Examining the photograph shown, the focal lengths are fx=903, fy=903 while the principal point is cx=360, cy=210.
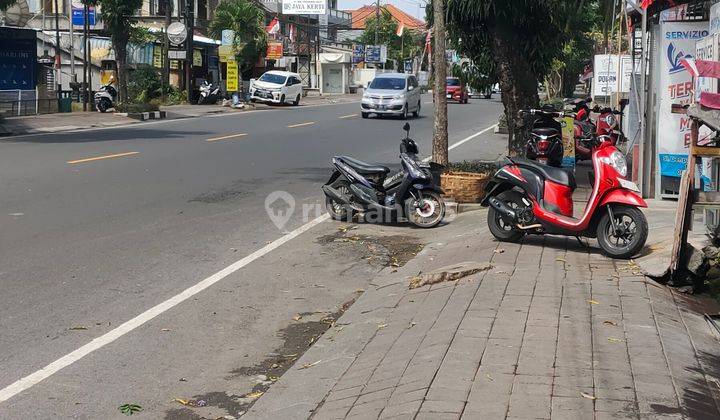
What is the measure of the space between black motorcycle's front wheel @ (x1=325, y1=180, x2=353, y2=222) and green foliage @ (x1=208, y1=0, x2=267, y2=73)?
40004 mm

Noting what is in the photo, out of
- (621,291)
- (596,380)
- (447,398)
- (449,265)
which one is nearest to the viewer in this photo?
(447,398)

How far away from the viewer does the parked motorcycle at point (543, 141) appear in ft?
47.4

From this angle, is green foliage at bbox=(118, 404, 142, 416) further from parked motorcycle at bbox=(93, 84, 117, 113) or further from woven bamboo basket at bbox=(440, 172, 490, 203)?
parked motorcycle at bbox=(93, 84, 117, 113)

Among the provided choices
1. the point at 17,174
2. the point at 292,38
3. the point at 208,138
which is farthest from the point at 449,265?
the point at 292,38

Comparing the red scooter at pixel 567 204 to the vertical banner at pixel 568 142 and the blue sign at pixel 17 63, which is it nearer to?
the vertical banner at pixel 568 142

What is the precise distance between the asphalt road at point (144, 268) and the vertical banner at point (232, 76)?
25754 mm

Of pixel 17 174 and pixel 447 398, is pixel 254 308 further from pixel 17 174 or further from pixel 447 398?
pixel 17 174

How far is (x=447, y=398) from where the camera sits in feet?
15.8

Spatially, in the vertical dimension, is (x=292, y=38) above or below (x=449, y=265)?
above

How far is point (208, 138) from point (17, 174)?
8.70m

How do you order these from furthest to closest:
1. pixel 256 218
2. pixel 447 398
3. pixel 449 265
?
pixel 256 218 < pixel 449 265 < pixel 447 398

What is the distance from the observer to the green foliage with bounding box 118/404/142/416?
525 cm

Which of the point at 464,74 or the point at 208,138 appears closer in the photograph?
the point at 464,74

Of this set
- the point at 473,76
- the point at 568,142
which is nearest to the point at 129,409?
the point at 568,142
